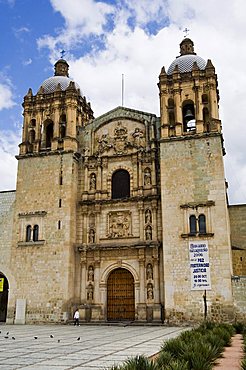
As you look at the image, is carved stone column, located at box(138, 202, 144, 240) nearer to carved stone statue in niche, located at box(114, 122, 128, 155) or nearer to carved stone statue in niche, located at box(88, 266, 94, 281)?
carved stone statue in niche, located at box(88, 266, 94, 281)

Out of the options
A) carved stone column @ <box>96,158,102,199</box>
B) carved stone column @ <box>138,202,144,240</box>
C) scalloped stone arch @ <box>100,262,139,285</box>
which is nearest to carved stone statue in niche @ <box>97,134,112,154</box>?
carved stone column @ <box>96,158,102,199</box>

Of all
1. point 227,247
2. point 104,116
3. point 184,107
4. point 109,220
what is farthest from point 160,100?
point 227,247

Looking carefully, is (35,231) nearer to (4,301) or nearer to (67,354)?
(4,301)

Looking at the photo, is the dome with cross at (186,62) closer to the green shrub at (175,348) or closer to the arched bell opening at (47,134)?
the arched bell opening at (47,134)

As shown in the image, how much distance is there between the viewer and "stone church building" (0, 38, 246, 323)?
21.3 metres

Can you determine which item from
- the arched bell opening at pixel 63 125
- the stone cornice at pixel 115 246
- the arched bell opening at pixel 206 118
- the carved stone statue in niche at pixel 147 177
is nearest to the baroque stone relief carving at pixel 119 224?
the stone cornice at pixel 115 246

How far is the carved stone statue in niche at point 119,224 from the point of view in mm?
23797

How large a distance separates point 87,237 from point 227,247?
7.95 metres

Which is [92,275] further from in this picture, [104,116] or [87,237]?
[104,116]

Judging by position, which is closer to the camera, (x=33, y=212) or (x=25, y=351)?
(x=25, y=351)

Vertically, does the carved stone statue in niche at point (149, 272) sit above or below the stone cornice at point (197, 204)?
below

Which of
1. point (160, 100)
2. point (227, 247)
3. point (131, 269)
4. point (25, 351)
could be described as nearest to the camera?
point (25, 351)

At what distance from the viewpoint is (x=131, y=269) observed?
23.2 meters

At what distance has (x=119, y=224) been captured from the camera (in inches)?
947
